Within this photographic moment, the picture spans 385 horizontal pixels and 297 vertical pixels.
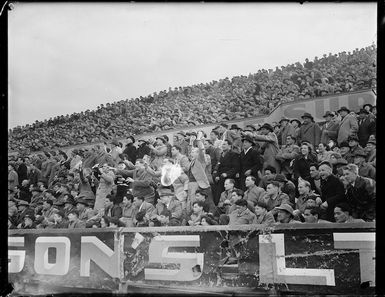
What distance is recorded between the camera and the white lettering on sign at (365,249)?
9.79ft

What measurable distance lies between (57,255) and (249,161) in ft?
5.97

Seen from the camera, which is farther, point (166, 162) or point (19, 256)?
point (19, 256)

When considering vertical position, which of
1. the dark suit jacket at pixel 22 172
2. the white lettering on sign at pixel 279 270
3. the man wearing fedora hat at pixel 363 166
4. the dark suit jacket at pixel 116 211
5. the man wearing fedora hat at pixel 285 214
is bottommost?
the white lettering on sign at pixel 279 270

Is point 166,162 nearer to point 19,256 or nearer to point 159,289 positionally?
point 159,289

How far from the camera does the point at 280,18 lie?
334 cm

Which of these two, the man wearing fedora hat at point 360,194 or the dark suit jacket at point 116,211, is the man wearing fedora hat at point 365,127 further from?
the dark suit jacket at point 116,211

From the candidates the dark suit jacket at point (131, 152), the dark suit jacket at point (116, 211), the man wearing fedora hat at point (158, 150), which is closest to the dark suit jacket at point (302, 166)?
the man wearing fedora hat at point (158, 150)

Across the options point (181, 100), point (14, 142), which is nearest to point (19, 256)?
point (14, 142)

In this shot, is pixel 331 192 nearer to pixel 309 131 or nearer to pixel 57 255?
pixel 309 131

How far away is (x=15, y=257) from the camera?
12.7 ft

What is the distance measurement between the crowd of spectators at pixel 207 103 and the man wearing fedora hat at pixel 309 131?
170 mm

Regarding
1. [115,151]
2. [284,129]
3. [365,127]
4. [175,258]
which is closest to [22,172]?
[115,151]

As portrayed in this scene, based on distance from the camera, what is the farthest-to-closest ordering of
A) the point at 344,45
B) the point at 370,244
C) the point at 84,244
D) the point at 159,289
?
1. the point at 84,244
2. the point at 159,289
3. the point at 344,45
4. the point at 370,244

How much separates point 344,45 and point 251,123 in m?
0.87
